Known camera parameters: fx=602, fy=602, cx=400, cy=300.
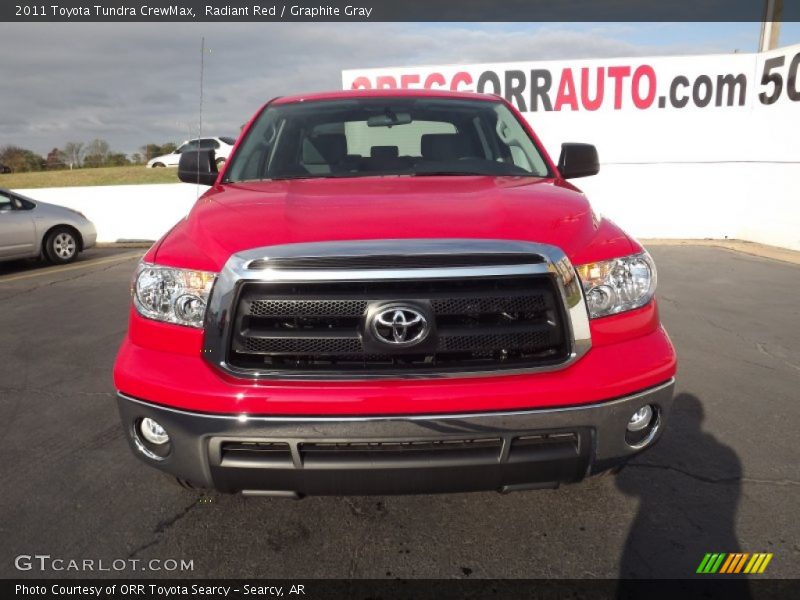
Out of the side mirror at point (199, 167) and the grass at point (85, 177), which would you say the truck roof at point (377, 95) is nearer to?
the side mirror at point (199, 167)

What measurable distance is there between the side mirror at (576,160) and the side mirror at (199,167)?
6.76 ft

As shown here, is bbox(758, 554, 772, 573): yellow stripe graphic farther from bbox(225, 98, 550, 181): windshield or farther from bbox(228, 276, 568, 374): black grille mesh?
bbox(225, 98, 550, 181): windshield

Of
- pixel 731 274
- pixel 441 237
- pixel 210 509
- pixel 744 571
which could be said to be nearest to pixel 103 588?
pixel 210 509

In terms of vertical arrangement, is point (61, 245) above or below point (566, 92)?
below

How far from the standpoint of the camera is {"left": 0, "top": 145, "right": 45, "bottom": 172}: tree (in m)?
27.6

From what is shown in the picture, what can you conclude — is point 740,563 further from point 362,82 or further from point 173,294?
point 362,82

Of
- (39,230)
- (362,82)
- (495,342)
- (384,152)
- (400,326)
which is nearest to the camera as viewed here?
(400,326)

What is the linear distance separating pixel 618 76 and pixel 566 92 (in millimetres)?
1003

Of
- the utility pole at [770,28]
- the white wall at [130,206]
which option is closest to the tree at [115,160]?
the white wall at [130,206]

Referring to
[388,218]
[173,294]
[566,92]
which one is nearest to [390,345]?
[388,218]

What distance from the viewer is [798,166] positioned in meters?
10.1

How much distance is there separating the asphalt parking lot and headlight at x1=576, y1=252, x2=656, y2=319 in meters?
0.94

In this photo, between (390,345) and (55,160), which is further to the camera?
(55,160)

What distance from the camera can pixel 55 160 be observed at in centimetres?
2708
